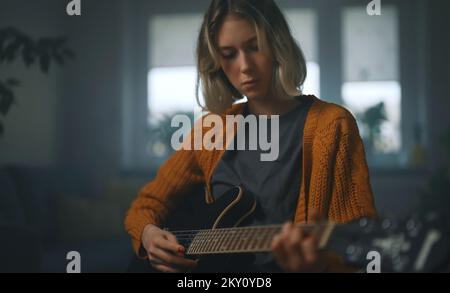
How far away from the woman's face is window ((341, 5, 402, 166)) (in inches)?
54.4

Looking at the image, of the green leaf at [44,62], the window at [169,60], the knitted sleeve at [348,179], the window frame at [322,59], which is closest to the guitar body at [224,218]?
the knitted sleeve at [348,179]

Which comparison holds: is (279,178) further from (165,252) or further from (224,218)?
(165,252)

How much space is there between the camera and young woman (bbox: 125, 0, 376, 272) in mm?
944

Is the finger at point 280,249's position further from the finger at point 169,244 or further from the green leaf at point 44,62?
the green leaf at point 44,62

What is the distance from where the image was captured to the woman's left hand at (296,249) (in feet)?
2.52

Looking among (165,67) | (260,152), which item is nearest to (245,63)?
(260,152)

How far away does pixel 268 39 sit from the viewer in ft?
3.34

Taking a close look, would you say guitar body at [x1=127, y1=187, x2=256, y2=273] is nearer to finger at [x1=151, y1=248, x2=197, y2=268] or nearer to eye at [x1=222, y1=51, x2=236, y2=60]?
finger at [x1=151, y1=248, x2=197, y2=268]

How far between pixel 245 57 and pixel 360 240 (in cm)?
40
